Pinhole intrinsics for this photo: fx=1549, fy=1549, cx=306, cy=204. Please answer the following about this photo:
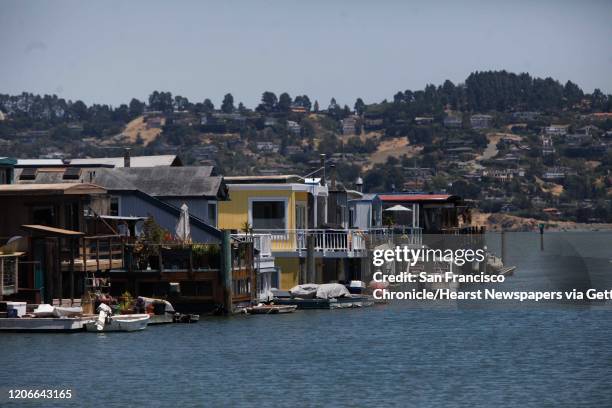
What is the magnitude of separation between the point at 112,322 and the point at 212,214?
16.4 meters

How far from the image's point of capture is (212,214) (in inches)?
2990

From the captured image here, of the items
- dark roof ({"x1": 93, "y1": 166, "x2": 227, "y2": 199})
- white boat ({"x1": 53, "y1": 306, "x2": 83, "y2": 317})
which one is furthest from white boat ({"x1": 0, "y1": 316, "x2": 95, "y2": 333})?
dark roof ({"x1": 93, "y1": 166, "x2": 227, "y2": 199})

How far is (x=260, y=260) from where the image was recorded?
7306 cm

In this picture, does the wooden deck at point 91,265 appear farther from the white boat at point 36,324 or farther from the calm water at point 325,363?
the white boat at point 36,324

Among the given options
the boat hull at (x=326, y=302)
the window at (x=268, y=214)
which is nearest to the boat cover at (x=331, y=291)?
the boat hull at (x=326, y=302)

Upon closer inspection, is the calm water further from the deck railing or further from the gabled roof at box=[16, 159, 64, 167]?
the gabled roof at box=[16, 159, 64, 167]

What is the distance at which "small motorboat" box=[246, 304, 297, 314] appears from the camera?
226 ft

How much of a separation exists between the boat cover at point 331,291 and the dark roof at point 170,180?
22.9 feet

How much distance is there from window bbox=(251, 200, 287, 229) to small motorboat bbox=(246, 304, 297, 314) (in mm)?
9658

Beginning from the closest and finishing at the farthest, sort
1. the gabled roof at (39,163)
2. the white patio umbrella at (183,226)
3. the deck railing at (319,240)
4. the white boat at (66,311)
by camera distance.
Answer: the white boat at (66,311) → the white patio umbrella at (183,226) → the deck railing at (319,240) → the gabled roof at (39,163)

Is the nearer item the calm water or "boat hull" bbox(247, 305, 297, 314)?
the calm water

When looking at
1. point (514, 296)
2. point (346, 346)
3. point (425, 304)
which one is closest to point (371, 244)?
point (425, 304)

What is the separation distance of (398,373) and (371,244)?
110 ft

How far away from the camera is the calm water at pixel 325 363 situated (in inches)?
1861
